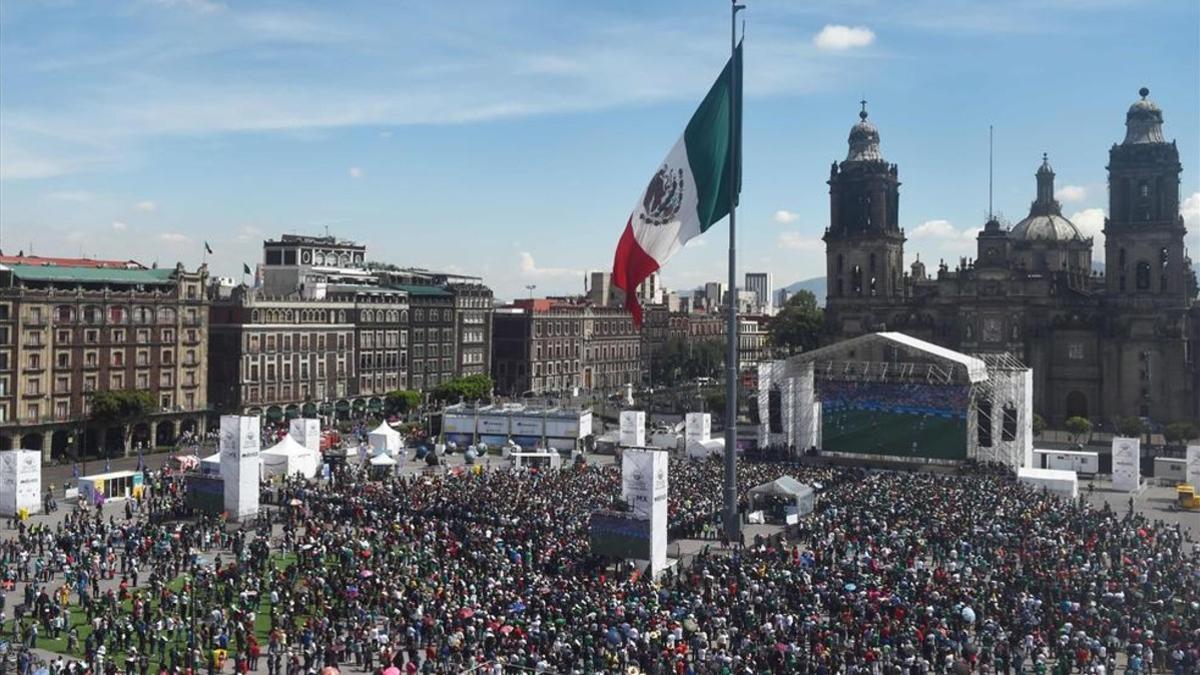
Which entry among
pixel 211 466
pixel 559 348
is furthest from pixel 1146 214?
pixel 211 466

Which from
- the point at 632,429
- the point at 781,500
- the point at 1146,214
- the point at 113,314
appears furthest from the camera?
the point at 1146,214

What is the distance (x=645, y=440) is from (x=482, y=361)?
38924mm

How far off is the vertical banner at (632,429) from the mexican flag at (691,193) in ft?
104

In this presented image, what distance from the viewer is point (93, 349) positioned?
234 feet

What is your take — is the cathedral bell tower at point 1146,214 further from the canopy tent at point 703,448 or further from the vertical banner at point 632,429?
the vertical banner at point 632,429

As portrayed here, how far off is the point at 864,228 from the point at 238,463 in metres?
63.4

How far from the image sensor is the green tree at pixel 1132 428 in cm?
7731

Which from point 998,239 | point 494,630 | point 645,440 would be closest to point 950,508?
point 494,630

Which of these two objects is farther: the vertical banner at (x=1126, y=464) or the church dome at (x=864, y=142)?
the church dome at (x=864, y=142)

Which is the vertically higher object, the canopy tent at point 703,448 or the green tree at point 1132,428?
the green tree at point 1132,428

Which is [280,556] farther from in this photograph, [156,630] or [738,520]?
[738,520]

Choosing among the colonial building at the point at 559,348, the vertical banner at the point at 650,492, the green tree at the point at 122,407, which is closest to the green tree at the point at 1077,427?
the colonial building at the point at 559,348

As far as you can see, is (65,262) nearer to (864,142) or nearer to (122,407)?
(122,407)

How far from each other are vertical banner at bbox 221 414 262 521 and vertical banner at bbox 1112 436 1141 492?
125ft
